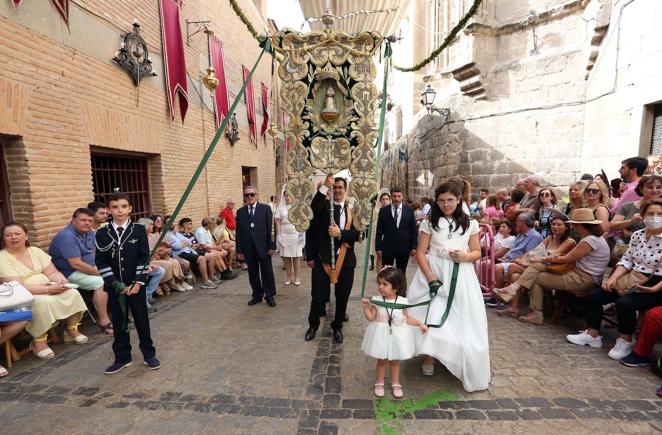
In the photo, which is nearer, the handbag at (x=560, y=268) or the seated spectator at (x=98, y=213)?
the handbag at (x=560, y=268)

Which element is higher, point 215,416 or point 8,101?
point 8,101

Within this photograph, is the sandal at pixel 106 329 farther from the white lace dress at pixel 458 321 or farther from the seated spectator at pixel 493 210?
the seated spectator at pixel 493 210

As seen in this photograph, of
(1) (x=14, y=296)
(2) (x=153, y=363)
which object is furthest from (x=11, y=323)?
(2) (x=153, y=363)

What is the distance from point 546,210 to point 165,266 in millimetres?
6530

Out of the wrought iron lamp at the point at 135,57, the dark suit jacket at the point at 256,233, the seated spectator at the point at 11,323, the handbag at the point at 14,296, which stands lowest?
the seated spectator at the point at 11,323

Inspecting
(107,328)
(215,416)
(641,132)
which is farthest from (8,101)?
(641,132)

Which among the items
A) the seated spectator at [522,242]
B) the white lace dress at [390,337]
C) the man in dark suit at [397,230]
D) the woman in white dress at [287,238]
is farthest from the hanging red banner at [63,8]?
the seated spectator at [522,242]

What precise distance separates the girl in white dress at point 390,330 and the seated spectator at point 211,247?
4972mm

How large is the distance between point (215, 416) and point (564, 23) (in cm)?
1115

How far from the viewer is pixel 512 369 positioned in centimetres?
338

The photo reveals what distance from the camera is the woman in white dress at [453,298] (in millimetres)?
2982

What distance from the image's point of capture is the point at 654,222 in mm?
3418

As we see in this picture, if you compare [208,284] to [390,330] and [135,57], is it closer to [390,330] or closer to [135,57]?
[135,57]

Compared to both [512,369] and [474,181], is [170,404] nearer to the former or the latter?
[512,369]
